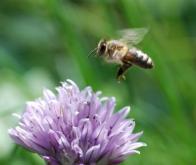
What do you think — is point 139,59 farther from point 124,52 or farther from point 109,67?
point 109,67

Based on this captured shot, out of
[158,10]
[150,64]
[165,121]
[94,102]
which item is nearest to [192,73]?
[165,121]

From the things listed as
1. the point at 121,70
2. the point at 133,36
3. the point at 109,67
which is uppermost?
the point at 109,67

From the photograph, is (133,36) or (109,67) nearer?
(133,36)

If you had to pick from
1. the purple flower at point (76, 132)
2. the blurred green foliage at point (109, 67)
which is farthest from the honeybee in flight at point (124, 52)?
the blurred green foliage at point (109, 67)

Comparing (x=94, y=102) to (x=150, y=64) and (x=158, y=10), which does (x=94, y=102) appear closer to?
(x=150, y=64)

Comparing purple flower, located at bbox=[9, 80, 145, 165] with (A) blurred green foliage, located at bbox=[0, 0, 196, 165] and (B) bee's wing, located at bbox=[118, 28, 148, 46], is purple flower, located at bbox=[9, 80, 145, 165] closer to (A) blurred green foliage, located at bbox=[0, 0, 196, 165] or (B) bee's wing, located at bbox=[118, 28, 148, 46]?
(B) bee's wing, located at bbox=[118, 28, 148, 46]

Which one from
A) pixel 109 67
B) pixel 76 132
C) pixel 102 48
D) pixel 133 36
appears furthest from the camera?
pixel 109 67

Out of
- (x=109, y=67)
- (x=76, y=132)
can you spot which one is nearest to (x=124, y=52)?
(x=76, y=132)
